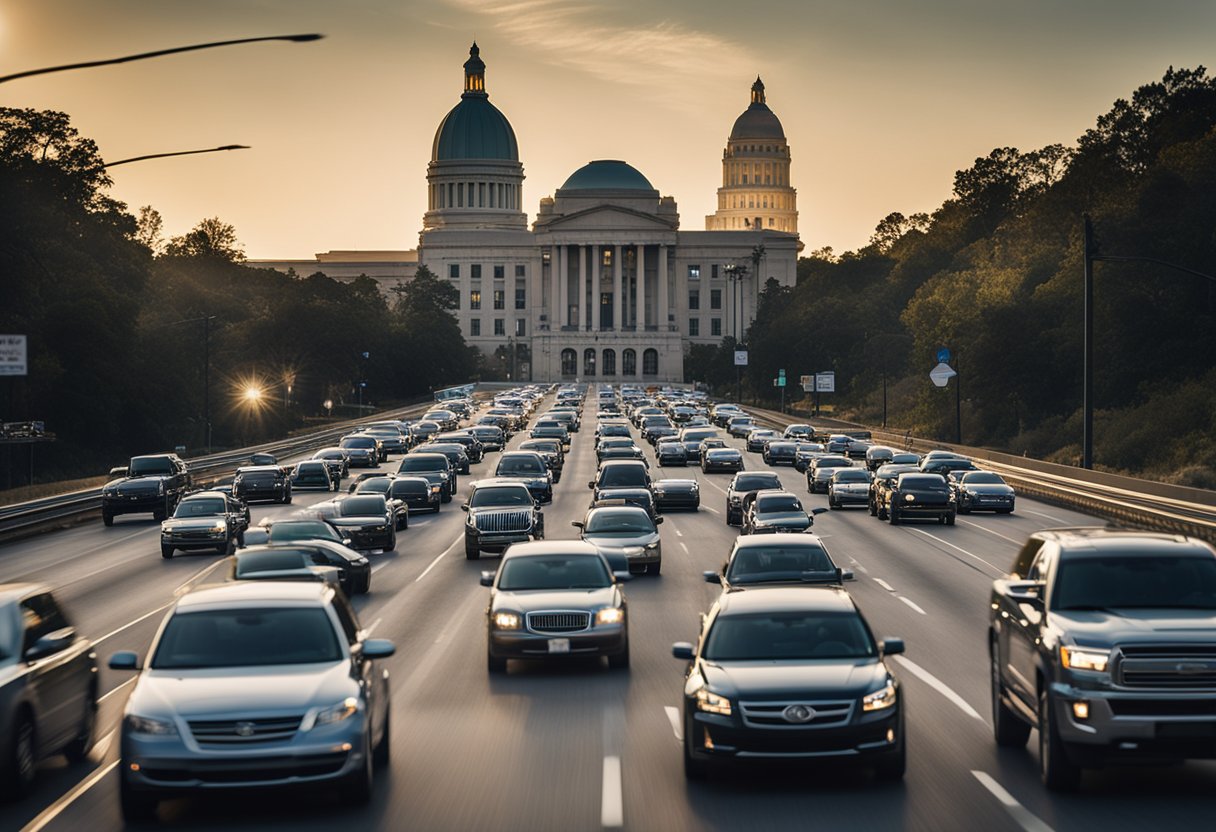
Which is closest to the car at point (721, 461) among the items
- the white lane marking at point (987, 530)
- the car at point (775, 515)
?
the white lane marking at point (987, 530)

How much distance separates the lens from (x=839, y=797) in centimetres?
1349

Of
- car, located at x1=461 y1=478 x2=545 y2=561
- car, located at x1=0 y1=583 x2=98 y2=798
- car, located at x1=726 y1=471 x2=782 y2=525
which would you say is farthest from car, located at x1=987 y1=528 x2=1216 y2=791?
car, located at x1=726 y1=471 x2=782 y2=525

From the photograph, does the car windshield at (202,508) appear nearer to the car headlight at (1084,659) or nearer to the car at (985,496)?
the car at (985,496)

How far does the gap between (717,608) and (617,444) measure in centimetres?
5251

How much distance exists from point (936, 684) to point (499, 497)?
20522mm

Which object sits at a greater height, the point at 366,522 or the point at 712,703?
the point at 712,703

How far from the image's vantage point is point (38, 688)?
14.3 m

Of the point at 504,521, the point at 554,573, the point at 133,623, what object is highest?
the point at 554,573

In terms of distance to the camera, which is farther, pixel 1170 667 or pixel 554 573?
pixel 554 573

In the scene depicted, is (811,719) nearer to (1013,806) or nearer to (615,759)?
(1013,806)

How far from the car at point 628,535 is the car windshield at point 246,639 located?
717 inches

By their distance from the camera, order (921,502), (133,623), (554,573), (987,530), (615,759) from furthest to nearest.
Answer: (921,502) < (987,530) < (133,623) < (554,573) < (615,759)

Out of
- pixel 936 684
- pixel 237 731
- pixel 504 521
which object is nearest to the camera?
pixel 237 731

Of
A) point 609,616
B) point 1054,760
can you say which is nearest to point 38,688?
point 609,616
